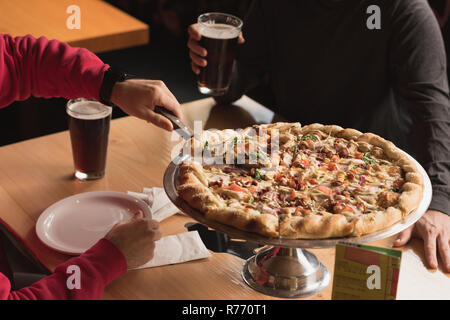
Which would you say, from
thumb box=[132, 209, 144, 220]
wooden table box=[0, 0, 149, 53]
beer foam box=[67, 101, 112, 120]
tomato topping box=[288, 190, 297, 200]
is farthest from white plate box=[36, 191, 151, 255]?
wooden table box=[0, 0, 149, 53]

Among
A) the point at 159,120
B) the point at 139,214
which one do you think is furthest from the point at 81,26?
the point at 139,214

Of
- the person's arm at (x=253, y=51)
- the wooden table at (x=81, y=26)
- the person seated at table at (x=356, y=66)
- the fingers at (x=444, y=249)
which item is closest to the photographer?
the fingers at (x=444, y=249)

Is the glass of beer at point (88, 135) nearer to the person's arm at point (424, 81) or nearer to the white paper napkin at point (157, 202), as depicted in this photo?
the white paper napkin at point (157, 202)

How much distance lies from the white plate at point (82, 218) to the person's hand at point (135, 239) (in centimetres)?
14

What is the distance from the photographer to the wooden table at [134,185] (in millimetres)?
1245

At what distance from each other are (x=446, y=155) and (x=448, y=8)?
1162 mm

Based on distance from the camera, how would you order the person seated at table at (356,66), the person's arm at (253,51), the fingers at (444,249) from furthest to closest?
the person's arm at (253,51) < the person seated at table at (356,66) < the fingers at (444,249)

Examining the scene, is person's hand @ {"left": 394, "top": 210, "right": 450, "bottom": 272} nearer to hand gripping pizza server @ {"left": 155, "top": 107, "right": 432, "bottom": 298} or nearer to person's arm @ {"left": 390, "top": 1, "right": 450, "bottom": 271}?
person's arm @ {"left": 390, "top": 1, "right": 450, "bottom": 271}

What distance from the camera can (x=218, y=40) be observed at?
1.78 metres

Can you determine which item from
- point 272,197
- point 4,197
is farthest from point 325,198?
point 4,197

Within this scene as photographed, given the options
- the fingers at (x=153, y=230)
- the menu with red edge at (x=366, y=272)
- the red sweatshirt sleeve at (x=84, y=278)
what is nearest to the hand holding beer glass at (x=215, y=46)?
the fingers at (x=153, y=230)

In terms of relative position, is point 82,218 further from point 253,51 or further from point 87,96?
point 253,51

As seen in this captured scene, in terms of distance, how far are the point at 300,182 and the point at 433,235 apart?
0.39 meters

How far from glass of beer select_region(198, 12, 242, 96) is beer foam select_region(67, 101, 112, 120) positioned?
0.39 m
